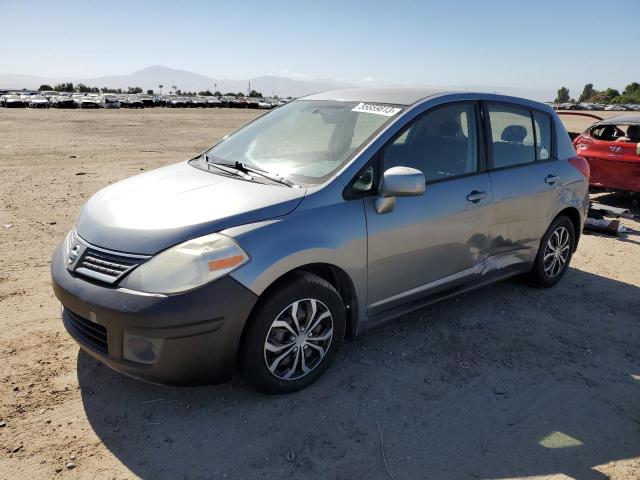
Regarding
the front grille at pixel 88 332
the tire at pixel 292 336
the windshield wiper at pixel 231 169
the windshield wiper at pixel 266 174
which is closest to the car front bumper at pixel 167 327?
the front grille at pixel 88 332

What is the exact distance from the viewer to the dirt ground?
2.56 metres

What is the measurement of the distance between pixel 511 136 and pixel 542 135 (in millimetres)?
493

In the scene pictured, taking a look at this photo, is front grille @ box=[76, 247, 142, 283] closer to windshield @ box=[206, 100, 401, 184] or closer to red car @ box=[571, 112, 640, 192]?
windshield @ box=[206, 100, 401, 184]

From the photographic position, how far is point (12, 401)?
2928 mm

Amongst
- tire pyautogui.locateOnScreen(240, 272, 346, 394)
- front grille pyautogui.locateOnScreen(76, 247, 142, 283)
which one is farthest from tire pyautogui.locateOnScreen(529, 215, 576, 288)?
front grille pyautogui.locateOnScreen(76, 247, 142, 283)

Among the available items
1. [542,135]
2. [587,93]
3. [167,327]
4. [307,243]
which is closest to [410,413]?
[307,243]

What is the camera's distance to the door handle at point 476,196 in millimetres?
3799

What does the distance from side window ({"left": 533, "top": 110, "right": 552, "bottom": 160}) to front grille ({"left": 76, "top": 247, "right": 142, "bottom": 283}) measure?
365 centimetres

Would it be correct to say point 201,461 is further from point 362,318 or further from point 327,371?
point 362,318

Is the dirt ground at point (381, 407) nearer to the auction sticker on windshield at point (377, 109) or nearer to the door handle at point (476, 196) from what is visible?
the door handle at point (476, 196)

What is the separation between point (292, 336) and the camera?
2.99 meters

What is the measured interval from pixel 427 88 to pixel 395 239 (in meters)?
1.50

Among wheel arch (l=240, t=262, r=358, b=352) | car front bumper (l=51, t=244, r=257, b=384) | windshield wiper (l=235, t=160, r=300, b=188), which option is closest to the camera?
car front bumper (l=51, t=244, r=257, b=384)

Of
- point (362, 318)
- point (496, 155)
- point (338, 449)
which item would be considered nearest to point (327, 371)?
point (362, 318)
